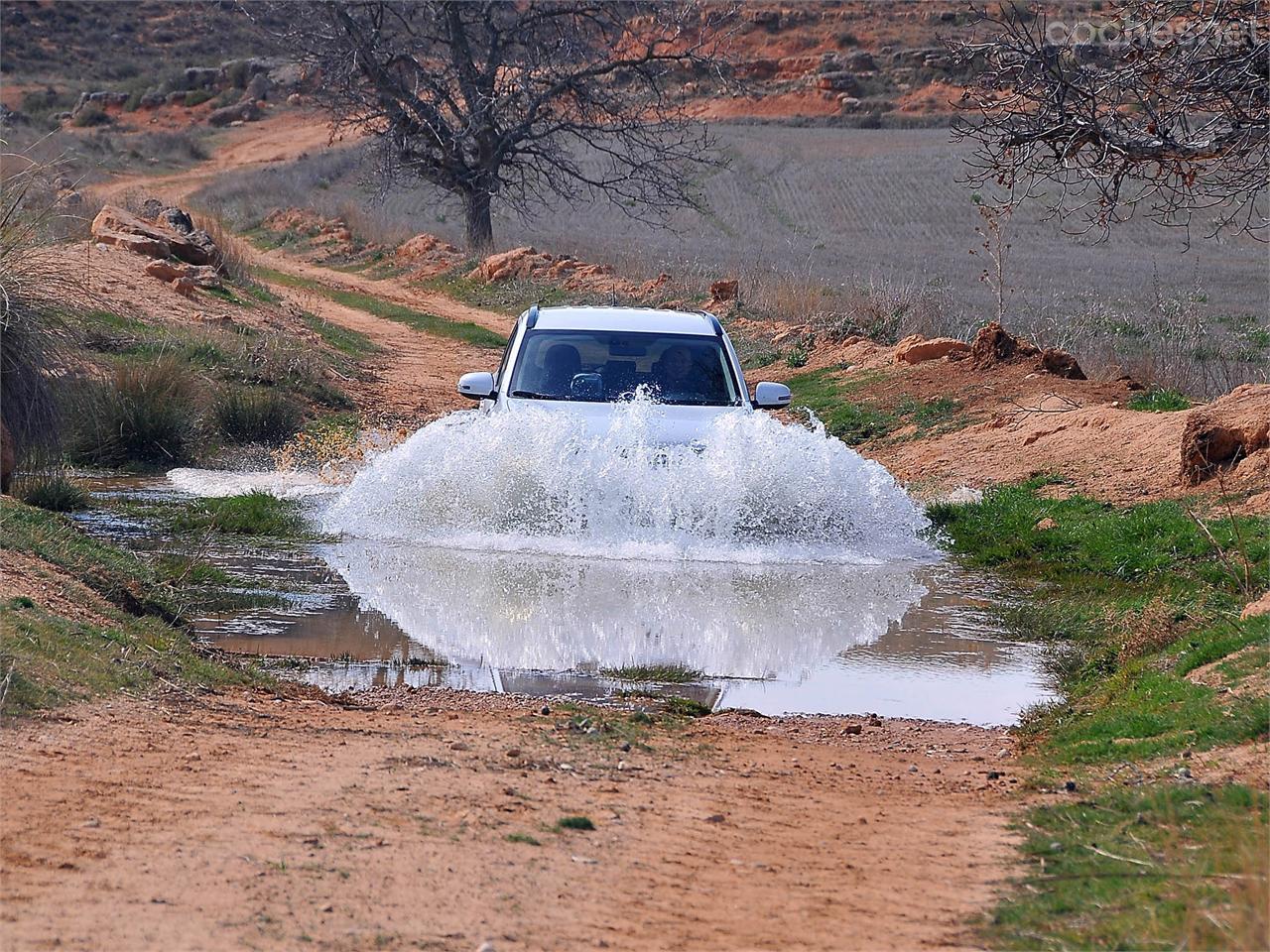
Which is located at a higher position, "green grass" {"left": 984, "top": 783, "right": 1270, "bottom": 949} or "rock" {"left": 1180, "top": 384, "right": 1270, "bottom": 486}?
"green grass" {"left": 984, "top": 783, "right": 1270, "bottom": 949}

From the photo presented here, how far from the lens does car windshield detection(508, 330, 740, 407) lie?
11.8 m

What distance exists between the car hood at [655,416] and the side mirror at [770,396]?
0.14 meters

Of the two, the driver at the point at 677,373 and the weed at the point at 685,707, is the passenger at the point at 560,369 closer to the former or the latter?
the driver at the point at 677,373

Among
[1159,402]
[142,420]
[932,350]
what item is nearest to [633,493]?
[142,420]

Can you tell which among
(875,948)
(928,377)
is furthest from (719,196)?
(875,948)

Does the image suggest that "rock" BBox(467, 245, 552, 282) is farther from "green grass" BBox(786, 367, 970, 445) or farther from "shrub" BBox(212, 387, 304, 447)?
"shrub" BBox(212, 387, 304, 447)

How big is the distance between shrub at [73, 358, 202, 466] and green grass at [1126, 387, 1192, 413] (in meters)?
9.61

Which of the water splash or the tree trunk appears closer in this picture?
the water splash

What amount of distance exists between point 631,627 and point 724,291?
18.5 m

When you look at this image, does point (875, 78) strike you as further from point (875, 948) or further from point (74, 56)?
point (875, 948)

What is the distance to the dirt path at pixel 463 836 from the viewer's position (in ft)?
13.5

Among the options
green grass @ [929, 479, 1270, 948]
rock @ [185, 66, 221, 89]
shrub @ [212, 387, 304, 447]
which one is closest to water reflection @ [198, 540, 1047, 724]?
green grass @ [929, 479, 1270, 948]

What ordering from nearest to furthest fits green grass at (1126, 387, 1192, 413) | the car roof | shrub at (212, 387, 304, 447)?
the car roof < green grass at (1126, 387, 1192, 413) < shrub at (212, 387, 304, 447)

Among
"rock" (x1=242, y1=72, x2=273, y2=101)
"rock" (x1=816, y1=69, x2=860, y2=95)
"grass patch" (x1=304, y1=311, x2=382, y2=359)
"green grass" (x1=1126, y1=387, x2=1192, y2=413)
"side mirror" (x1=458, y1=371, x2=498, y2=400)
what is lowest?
"grass patch" (x1=304, y1=311, x2=382, y2=359)
